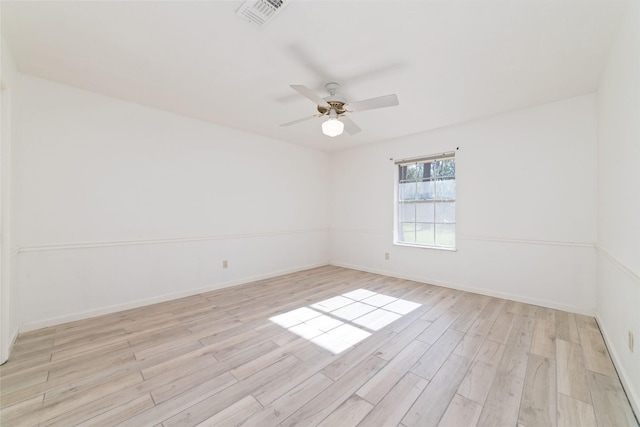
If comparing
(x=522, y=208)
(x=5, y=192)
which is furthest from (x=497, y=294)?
(x=5, y=192)

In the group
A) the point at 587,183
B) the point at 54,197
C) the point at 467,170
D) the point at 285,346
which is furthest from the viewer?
the point at 467,170

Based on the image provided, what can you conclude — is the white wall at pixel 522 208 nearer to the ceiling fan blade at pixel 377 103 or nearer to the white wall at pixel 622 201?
the white wall at pixel 622 201

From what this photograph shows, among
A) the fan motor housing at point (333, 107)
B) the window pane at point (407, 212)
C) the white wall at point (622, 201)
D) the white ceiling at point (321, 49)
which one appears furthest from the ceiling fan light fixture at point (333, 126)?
the window pane at point (407, 212)

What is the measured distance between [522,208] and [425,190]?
52.8 inches

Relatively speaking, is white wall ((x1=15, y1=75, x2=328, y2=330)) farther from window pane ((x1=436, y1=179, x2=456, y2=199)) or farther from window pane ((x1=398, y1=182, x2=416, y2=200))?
window pane ((x1=436, y1=179, x2=456, y2=199))

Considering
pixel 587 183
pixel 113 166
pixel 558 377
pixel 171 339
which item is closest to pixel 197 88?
pixel 113 166

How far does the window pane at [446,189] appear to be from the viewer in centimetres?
391

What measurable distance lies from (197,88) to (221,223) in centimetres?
191

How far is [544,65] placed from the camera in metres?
2.25

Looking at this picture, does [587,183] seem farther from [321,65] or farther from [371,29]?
[321,65]

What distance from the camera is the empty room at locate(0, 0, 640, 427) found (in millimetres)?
1612

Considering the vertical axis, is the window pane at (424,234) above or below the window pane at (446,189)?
below

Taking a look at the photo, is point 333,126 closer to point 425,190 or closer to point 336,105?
point 336,105

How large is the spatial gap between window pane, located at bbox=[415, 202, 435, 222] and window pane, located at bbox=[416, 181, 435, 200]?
12 cm
